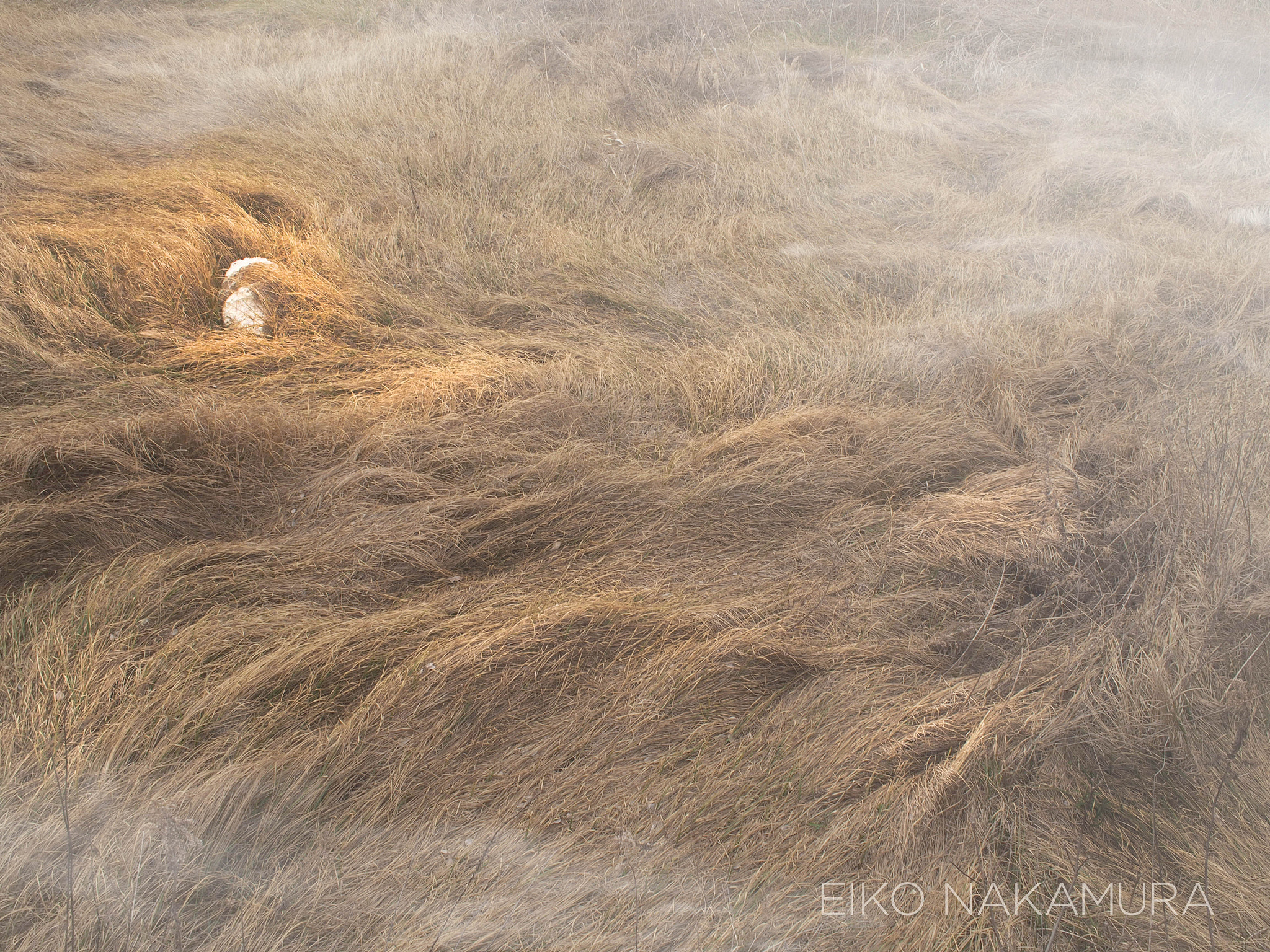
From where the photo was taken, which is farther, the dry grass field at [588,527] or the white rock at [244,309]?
the white rock at [244,309]

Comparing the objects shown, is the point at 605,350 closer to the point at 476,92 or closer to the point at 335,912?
the point at 335,912

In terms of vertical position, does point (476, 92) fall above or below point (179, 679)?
above

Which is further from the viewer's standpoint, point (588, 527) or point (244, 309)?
point (244, 309)

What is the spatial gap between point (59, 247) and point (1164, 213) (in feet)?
11.8

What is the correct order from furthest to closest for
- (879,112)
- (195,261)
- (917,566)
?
(879,112)
(195,261)
(917,566)

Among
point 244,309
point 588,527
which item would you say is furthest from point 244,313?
point 588,527

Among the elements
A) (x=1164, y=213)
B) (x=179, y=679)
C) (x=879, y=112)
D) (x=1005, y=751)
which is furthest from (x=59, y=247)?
(x=1164, y=213)

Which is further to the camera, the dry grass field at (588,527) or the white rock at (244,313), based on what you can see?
the white rock at (244,313)

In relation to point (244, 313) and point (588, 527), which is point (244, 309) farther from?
point (588, 527)

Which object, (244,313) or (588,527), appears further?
(244,313)

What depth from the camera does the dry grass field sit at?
1027 millimetres

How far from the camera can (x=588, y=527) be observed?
1.60 metres

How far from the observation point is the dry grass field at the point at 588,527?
3.37ft

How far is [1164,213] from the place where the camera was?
2.98m
